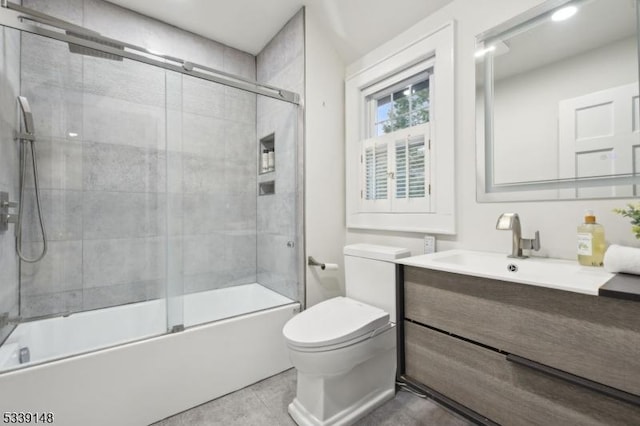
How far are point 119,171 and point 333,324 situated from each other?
1.75 metres

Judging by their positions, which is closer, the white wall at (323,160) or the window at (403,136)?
the window at (403,136)

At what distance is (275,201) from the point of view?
2250 millimetres

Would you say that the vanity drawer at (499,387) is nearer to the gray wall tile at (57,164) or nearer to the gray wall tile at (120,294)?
the gray wall tile at (120,294)

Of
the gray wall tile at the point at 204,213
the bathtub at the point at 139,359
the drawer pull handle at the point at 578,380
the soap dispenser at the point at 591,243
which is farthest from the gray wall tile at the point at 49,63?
the soap dispenser at the point at 591,243

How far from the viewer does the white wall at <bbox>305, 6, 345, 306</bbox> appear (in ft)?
6.66

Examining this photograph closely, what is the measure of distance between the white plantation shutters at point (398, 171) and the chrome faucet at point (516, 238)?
18.7 inches

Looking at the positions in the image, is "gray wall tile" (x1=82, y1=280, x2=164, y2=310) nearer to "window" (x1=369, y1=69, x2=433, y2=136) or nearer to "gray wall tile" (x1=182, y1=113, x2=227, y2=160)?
"gray wall tile" (x1=182, y1=113, x2=227, y2=160)

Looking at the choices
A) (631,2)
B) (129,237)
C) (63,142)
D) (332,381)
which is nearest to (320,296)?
(332,381)

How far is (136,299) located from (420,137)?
2.19 meters

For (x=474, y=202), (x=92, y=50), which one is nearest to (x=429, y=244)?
(x=474, y=202)

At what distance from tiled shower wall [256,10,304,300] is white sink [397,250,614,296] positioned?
1.05m

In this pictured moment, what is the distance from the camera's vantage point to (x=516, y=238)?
128 cm

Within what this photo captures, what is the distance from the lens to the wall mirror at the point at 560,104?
1.09m

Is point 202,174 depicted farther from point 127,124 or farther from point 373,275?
point 373,275
